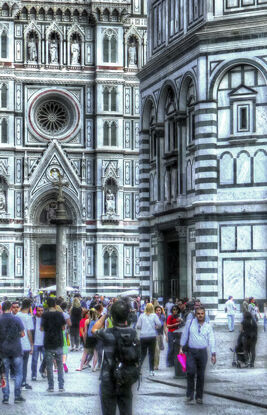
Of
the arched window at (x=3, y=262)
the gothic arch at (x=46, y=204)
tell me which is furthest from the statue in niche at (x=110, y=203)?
the arched window at (x=3, y=262)

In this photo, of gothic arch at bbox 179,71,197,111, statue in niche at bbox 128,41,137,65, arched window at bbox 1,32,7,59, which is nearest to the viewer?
gothic arch at bbox 179,71,197,111

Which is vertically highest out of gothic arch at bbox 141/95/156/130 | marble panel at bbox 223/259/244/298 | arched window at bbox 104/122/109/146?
arched window at bbox 104/122/109/146

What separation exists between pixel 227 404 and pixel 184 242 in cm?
2153

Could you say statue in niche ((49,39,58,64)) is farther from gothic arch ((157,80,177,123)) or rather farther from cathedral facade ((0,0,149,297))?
gothic arch ((157,80,177,123))

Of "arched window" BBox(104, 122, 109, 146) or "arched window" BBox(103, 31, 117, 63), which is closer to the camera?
"arched window" BBox(104, 122, 109, 146)

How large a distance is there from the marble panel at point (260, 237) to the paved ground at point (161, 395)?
10810 millimetres

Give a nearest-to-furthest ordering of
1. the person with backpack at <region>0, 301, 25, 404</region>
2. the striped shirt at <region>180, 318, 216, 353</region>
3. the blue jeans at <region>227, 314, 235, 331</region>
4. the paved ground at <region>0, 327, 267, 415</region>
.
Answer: the paved ground at <region>0, 327, 267, 415</region> → the striped shirt at <region>180, 318, 216, 353</region> → the person with backpack at <region>0, 301, 25, 404</region> → the blue jeans at <region>227, 314, 235, 331</region>

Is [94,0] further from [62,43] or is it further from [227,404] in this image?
[227,404]

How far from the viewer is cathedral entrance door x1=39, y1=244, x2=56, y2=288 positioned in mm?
78000

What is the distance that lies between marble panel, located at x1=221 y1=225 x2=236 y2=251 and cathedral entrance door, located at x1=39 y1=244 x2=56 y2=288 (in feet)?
133

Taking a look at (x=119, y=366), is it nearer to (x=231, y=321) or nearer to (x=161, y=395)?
(x=161, y=395)

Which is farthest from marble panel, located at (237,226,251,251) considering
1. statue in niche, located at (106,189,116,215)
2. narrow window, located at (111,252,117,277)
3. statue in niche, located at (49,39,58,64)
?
statue in niche, located at (49,39,58,64)

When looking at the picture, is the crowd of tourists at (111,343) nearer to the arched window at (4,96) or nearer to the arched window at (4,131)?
the arched window at (4,131)

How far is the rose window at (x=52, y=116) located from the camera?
257 feet
